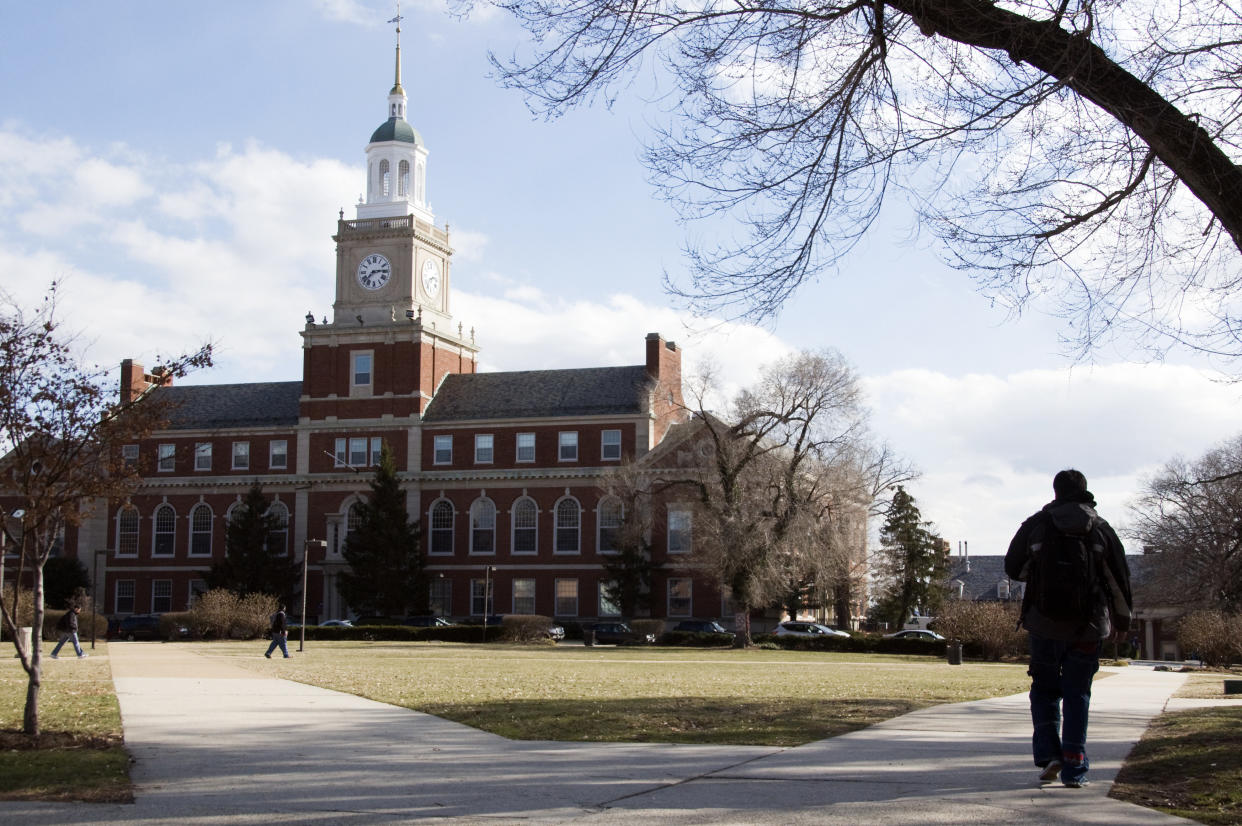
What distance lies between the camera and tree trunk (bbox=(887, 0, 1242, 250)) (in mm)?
9859

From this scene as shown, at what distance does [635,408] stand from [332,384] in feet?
57.6

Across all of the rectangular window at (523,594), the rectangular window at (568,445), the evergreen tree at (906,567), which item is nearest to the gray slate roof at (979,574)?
the evergreen tree at (906,567)

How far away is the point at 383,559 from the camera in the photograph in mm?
68375

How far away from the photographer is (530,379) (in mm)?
75125

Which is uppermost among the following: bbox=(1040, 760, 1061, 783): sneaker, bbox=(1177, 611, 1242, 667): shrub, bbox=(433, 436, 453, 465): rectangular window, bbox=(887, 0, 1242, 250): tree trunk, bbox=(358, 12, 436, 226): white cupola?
bbox=(358, 12, 436, 226): white cupola

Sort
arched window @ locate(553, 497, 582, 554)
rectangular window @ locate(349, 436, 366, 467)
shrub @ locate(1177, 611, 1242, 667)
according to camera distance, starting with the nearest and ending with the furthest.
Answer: shrub @ locate(1177, 611, 1242, 667), arched window @ locate(553, 497, 582, 554), rectangular window @ locate(349, 436, 366, 467)

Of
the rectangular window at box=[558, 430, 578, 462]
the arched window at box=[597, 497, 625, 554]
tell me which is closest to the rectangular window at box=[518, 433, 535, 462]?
the rectangular window at box=[558, 430, 578, 462]

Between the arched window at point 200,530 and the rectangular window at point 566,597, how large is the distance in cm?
2104

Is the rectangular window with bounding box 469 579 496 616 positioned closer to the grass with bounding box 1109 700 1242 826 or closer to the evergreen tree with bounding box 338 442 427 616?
the evergreen tree with bounding box 338 442 427 616

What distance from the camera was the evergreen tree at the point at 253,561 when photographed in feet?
229

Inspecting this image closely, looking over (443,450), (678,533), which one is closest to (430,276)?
(443,450)

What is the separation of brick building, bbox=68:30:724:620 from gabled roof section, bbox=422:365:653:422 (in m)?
0.11

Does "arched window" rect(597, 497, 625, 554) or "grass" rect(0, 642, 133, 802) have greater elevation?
"arched window" rect(597, 497, 625, 554)

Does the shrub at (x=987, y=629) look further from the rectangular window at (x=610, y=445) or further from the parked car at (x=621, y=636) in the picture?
the rectangular window at (x=610, y=445)
